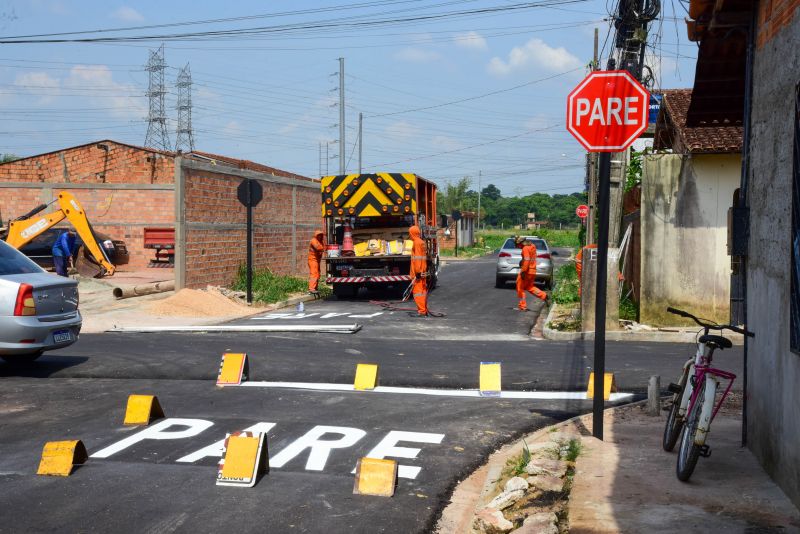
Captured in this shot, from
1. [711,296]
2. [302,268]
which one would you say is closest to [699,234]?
[711,296]

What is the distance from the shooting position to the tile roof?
52.7 ft

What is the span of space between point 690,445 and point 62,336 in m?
8.07

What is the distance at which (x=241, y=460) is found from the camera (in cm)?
645

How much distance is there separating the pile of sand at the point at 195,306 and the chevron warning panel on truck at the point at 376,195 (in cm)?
403

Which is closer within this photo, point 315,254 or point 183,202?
point 183,202

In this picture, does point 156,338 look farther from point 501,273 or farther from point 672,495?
point 501,273

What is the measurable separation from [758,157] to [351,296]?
61.6 ft

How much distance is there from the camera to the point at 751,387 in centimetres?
712

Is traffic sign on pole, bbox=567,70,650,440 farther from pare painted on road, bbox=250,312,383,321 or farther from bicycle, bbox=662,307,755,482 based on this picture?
pare painted on road, bbox=250,312,383,321

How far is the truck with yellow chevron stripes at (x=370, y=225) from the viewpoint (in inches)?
906

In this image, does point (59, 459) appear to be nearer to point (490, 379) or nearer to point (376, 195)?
point (490, 379)

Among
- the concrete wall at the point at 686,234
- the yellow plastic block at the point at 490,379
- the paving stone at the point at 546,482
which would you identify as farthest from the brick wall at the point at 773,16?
the concrete wall at the point at 686,234

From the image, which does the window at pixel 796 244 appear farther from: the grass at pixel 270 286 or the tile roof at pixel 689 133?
the grass at pixel 270 286

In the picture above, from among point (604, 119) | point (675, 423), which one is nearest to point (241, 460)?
point (675, 423)
